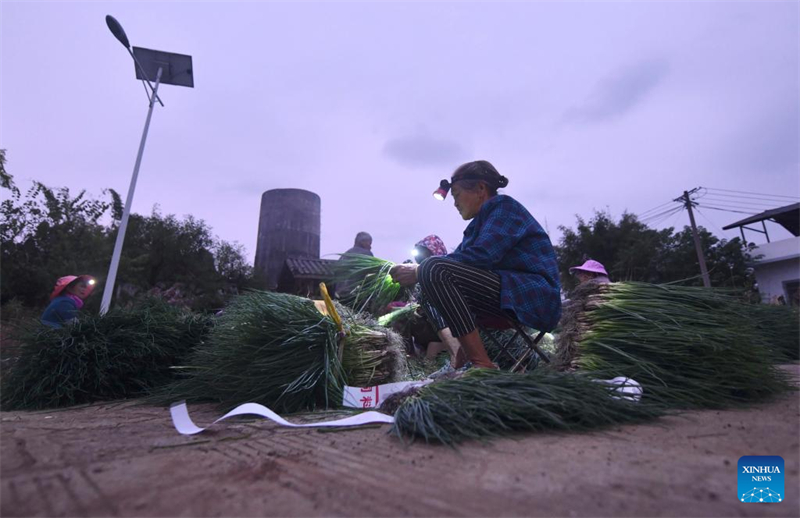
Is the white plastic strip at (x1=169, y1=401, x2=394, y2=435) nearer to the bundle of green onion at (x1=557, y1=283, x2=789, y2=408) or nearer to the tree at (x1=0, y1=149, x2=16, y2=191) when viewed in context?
the bundle of green onion at (x1=557, y1=283, x2=789, y2=408)

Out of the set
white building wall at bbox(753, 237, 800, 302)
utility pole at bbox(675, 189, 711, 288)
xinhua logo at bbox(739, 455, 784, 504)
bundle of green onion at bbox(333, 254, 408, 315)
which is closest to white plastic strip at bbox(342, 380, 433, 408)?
bundle of green onion at bbox(333, 254, 408, 315)

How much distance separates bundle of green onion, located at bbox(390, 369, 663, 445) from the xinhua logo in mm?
382

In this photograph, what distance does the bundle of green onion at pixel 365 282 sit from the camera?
8.91 feet

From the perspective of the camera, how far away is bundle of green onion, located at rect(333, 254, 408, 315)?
A: 2715 mm

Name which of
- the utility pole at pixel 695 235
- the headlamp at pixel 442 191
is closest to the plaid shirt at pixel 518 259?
the headlamp at pixel 442 191

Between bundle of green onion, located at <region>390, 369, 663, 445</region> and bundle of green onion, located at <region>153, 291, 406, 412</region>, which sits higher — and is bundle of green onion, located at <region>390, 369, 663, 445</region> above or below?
below

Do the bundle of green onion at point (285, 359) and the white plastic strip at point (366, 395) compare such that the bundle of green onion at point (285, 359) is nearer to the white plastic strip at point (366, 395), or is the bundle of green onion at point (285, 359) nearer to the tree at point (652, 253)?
the white plastic strip at point (366, 395)

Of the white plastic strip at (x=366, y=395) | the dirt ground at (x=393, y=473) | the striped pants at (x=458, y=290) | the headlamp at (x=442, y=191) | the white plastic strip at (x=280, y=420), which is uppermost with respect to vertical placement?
the headlamp at (x=442, y=191)

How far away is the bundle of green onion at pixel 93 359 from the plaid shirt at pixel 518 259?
6.68 feet

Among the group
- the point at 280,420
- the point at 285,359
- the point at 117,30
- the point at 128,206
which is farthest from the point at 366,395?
the point at 117,30

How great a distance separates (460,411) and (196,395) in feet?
5.25

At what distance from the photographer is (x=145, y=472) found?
86cm

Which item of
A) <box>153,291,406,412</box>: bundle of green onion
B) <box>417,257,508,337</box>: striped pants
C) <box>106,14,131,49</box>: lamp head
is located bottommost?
<box>153,291,406,412</box>: bundle of green onion

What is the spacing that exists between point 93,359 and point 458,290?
7.57 ft
